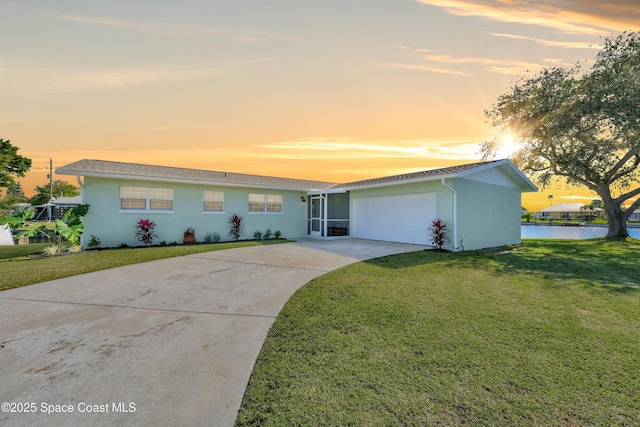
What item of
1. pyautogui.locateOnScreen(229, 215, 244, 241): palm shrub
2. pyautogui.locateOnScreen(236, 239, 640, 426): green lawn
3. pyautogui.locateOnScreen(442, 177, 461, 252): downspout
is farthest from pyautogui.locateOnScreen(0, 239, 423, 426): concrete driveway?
pyautogui.locateOnScreen(229, 215, 244, 241): palm shrub

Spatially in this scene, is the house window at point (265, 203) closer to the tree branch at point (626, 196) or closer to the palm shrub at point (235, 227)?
the palm shrub at point (235, 227)

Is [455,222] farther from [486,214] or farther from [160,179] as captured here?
[160,179]

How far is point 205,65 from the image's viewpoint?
981 cm

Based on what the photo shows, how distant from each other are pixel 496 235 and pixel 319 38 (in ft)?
36.0

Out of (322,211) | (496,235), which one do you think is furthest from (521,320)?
(322,211)

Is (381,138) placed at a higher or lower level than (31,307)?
higher

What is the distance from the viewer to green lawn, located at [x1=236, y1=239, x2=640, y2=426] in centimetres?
228

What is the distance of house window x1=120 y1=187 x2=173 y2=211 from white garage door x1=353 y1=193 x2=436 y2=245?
9238 mm

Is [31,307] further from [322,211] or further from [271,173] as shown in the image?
[271,173]

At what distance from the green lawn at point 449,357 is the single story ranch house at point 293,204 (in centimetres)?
615

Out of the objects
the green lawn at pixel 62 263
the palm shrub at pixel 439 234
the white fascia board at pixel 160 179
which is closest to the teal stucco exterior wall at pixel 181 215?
the white fascia board at pixel 160 179

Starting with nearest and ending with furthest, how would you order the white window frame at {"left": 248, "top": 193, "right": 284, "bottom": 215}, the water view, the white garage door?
the white garage door → the white window frame at {"left": 248, "top": 193, "right": 284, "bottom": 215} → the water view

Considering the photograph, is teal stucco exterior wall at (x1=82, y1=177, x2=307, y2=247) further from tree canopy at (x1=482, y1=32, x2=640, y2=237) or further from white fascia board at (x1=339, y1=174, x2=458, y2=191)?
tree canopy at (x1=482, y1=32, x2=640, y2=237)

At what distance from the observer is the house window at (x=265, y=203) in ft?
49.4
